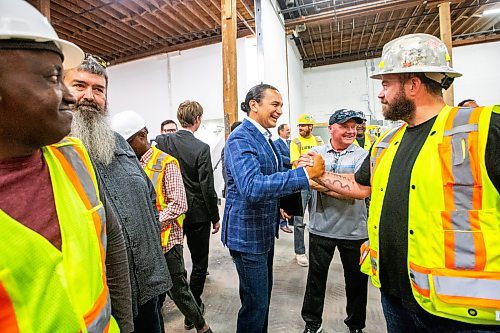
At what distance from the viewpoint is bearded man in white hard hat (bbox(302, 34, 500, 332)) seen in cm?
105

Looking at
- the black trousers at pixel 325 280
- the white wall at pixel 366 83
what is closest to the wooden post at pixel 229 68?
the black trousers at pixel 325 280

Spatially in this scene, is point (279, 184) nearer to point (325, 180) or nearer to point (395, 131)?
point (325, 180)

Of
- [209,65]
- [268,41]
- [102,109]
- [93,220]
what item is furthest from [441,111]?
[209,65]

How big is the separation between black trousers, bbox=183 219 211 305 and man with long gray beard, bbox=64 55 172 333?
4.15 feet

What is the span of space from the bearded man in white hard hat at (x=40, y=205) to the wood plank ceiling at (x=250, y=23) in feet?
18.7

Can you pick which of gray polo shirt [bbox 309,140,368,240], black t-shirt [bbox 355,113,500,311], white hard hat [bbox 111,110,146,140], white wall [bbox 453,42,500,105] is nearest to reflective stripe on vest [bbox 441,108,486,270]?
black t-shirt [bbox 355,113,500,311]

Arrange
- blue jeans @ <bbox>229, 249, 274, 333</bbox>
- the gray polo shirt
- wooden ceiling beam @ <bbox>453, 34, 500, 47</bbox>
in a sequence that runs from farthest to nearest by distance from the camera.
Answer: wooden ceiling beam @ <bbox>453, 34, 500, 47</bbox> < the gray polo shirt < blue jeans @ <bbox>229, 249, 274, 333</bbox>

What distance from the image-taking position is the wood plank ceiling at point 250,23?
22.2ft

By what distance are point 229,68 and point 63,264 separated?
161 inches

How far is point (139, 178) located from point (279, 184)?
69 centimetres

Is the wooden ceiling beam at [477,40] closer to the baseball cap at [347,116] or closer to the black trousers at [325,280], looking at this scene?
the baseball cap at [347,116]

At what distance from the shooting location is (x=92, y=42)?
8.77 metres

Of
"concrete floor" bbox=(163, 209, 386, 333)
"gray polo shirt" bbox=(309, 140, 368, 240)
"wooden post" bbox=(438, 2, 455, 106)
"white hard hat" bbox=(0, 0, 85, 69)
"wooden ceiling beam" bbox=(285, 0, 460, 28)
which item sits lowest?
"concrete floor" bbox=(163, 209, 386, 333)

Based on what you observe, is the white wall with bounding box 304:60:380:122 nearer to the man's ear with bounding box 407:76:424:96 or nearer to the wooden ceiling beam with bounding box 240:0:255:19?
the wooden ceiling beam with bounding box 240:0:255:19
